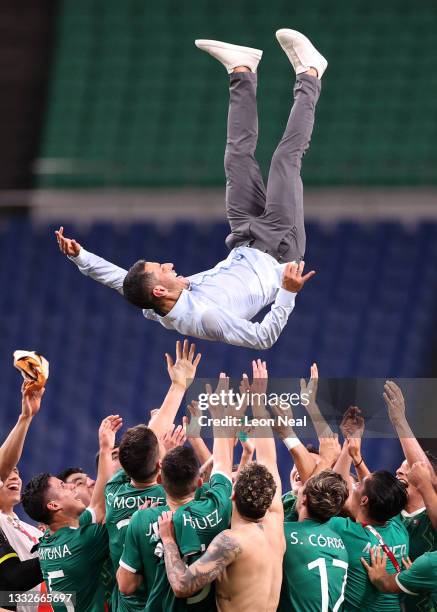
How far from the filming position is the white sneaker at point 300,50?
218 inches

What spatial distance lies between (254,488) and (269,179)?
2.03 metres

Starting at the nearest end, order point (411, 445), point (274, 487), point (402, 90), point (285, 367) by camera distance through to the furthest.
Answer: point (274, 487), point (411, 445), point (285, 367), point (402, 90)

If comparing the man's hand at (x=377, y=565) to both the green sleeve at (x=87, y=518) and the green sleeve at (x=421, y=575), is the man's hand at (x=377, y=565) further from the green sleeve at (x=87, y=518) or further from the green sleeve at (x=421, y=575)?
the green sleeve at (x=87, y=518)

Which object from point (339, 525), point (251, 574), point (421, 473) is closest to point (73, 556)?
point (251, 574)

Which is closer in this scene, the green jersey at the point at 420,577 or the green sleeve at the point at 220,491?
the green sleeve at the point at 220,491

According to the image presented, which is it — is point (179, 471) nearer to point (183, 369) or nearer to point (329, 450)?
point (183, 369)

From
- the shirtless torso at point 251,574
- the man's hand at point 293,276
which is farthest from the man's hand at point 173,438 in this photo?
the man's hand at point 293,276

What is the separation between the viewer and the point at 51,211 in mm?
10219

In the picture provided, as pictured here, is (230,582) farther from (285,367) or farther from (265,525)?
(285,367)

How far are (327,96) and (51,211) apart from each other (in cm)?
294

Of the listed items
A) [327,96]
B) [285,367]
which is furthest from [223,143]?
[285,367]

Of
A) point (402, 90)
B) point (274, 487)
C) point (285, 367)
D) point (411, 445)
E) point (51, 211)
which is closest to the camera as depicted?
point (274, 487)

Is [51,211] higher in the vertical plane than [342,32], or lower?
lower

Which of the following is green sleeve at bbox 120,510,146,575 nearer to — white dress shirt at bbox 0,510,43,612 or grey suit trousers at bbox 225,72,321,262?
white dress shirt at bbox 0,510,43,612
